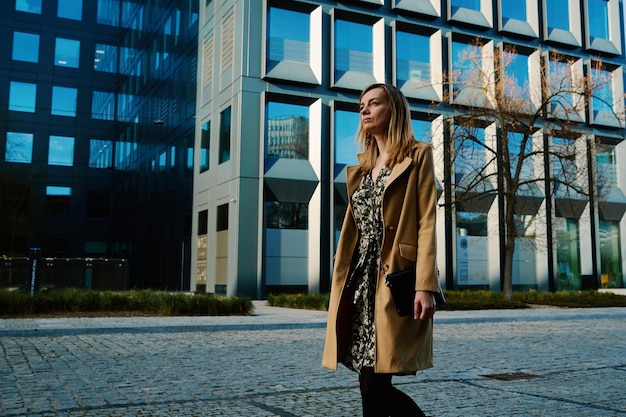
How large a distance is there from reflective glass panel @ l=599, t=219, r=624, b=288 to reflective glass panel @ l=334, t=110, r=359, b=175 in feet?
49.4

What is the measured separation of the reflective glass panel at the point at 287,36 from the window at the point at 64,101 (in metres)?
22.7

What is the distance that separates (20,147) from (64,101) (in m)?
4.22

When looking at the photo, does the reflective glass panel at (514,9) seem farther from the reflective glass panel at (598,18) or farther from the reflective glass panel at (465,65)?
the reflective glass panel at (598,18)

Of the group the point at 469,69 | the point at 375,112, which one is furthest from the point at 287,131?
the point at 375,112

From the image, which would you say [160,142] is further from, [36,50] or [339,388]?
[339,388]

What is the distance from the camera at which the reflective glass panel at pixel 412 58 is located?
28.0 meters

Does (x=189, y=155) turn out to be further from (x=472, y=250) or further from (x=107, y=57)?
(x=107, y=57)

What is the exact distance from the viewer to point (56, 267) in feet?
70.9

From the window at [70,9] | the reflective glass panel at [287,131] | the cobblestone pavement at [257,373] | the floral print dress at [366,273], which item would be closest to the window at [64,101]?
the window at [70,9]

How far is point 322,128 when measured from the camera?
83.9 ft

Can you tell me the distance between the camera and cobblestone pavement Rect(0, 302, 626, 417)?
200 inches

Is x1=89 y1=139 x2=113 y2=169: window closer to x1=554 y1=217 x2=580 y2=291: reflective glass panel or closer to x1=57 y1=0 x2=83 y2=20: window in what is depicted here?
x1=57 y1=0 x2=83 y2=20: window

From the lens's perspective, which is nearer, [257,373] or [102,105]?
[257,373]

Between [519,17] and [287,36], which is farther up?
[519,17]
